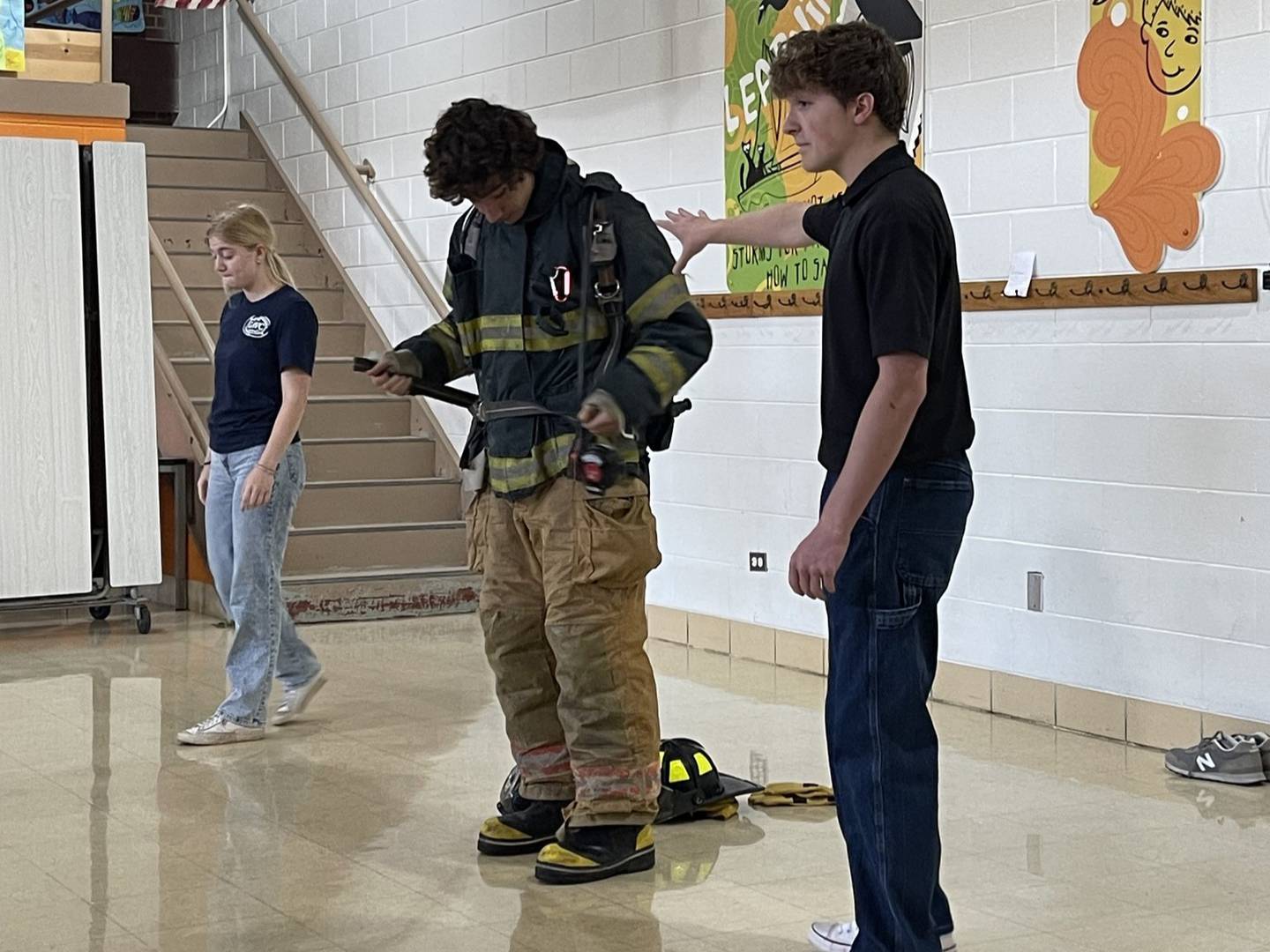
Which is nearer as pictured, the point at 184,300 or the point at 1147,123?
the point at 1147,123

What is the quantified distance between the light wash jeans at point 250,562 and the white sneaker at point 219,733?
0.06 feet

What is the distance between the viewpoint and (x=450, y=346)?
406 centimetres

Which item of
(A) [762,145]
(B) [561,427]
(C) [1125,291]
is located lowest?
(B) [561,427]

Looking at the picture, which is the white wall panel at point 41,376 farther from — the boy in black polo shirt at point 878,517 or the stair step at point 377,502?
the boy in black polo shirt at point 878,517

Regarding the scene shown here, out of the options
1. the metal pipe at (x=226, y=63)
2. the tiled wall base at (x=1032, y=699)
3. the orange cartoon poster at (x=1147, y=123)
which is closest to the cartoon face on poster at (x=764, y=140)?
the orange cartoon poster at (x=1147, y=123)

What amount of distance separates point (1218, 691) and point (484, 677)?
2.62m

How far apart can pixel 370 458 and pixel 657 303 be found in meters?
5.55

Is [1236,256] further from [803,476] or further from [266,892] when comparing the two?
[266,892]

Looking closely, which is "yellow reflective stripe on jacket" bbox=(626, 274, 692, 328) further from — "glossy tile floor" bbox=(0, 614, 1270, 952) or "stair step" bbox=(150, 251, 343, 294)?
"stair step" bbox=(150, 251, 343, 294)

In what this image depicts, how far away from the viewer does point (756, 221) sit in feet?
12.3

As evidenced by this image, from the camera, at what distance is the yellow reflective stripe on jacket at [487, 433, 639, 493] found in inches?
151

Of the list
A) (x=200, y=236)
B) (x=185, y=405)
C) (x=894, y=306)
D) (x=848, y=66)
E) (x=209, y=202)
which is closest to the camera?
(x=894, y=306)

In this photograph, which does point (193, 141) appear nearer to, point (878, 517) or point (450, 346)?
point (450, 346)

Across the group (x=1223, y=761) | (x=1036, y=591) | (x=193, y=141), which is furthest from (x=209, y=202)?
(x=1223, y=761)
